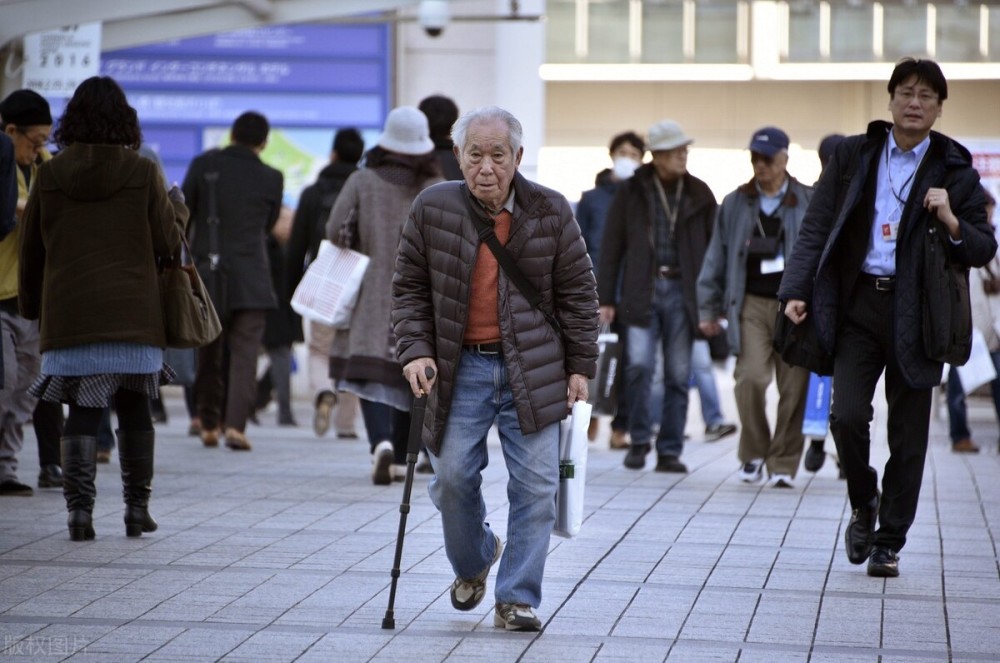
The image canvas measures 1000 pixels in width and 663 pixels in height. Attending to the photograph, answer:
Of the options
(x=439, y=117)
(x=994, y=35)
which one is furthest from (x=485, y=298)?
(x=994, y=35)

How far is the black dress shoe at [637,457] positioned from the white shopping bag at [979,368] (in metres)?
3.04

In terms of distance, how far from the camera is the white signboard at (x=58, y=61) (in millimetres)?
11922

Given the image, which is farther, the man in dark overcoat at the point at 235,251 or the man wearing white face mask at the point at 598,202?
the man wearing white face mask at the point at 598,202

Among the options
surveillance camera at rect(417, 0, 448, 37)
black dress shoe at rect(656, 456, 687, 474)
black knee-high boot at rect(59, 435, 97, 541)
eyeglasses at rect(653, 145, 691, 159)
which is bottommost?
black dress shoe at rect(656, 456, 687, 474)

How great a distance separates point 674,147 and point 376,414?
8.19 feet

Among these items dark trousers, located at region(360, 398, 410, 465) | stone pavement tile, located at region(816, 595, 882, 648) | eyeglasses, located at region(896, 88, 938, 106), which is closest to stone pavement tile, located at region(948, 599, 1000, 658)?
stone pavement tile, located at region(816, 595, 882, 648)

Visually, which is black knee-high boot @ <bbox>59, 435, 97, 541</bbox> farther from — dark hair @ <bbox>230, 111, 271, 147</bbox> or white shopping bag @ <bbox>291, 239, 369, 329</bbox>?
dark hair @ <bbox>230, 111, 271, 147</bbox>

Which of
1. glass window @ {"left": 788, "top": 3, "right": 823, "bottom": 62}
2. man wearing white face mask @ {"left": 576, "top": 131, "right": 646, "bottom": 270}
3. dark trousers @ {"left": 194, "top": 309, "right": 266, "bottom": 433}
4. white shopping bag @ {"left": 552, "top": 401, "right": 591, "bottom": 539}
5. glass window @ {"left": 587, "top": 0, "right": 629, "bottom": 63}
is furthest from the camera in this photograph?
glass window @ {"left": 788, "top": 3, "right": 823, "bottom": 62}

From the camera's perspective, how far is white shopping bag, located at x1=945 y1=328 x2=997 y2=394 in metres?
12.8

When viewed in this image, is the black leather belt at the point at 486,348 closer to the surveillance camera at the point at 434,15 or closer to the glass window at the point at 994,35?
the surveillance camera at the point at 434,15

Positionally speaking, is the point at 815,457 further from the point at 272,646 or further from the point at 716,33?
the point at 716,33

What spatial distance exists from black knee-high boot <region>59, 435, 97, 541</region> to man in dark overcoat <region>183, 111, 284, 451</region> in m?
4.26

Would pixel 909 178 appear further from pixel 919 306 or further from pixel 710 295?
pixel 710 295

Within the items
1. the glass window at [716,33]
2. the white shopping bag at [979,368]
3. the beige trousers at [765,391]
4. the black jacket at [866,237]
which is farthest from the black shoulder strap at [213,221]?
the glass window at [716,33]
